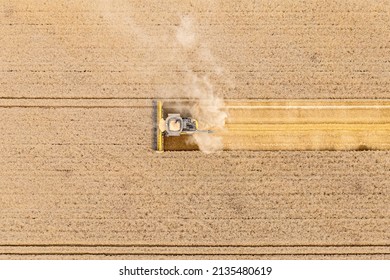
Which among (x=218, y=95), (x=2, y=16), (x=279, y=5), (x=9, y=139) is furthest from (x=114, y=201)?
(x=279, y=5)

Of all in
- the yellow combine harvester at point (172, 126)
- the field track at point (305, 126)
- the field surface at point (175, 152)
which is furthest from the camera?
the field track at point (305, 126)

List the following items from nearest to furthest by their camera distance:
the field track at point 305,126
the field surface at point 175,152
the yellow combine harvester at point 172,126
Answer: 1. the yellow combine harvester at point 172,126
2. the field surface at point 175,152
3. the field track at point 305,126

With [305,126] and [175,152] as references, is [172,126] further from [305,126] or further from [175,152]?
[305,126]

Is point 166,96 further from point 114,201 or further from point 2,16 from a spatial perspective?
point 2,16

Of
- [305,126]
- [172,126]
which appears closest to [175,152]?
[172,126]

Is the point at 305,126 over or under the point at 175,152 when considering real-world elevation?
over
